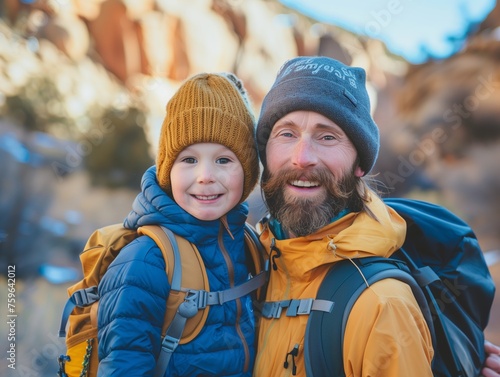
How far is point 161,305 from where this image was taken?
5.99ft

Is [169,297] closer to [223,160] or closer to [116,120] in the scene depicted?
[223,160]

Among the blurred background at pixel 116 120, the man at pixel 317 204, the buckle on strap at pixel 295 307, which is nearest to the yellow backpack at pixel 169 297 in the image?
the buckle on strap at pixel 295 307

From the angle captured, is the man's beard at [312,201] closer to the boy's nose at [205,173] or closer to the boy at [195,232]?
the boy at [195,232]

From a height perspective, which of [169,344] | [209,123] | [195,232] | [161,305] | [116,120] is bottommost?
[169,344]

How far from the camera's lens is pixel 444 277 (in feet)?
6.82

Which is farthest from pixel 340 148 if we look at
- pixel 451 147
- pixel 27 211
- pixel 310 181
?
pixel 451 147

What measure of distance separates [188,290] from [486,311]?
4.13 ft

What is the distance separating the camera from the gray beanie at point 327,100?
212 cm

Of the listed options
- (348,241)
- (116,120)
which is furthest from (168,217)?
(116,120)

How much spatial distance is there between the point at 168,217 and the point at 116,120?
14132 mm

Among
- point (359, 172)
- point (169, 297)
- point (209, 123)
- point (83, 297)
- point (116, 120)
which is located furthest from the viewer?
point (116, 120)

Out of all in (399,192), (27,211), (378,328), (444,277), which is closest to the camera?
(378,328)

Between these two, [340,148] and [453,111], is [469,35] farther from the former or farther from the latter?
[340,148]

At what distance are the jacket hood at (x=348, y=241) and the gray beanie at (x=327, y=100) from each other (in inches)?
11.6
